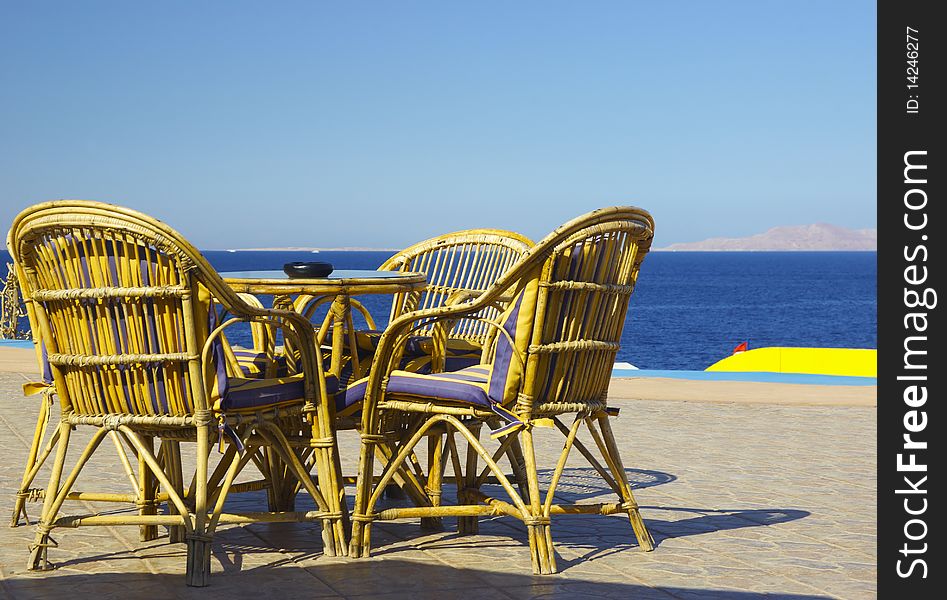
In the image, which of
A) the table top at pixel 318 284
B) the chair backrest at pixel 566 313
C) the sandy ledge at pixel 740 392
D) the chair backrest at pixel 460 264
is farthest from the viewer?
the sandy ledge at pixel 740 392

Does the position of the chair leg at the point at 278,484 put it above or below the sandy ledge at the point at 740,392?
above

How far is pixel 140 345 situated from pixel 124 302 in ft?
0.45

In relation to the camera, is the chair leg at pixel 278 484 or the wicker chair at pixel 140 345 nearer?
the wicker chair at pixel 140 345

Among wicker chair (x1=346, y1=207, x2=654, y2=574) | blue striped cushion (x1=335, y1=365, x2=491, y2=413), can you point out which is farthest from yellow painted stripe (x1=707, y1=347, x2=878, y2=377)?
blue striped cushion (x1=335, y1=365, x2=491, y2=413)

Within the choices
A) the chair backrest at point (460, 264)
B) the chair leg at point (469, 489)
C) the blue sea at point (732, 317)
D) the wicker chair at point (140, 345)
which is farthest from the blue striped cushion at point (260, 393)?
the blue sea at point (732, 317)

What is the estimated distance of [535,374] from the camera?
12.1 ft

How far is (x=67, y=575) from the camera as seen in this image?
360 centimetres

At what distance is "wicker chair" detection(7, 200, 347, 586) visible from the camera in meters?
3.46

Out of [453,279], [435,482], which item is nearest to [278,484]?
[435,482]

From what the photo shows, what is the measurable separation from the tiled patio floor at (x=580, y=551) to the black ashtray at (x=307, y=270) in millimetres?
949

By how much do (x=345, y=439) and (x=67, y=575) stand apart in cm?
334

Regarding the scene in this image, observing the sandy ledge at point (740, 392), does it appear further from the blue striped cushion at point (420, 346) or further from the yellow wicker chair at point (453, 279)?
the blue striped cushion at point (420, 346)

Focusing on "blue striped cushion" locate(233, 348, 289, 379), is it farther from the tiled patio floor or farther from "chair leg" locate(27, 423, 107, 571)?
"chair leg" locate(27, 423, 107, 571)

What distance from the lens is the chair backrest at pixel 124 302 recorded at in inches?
135
